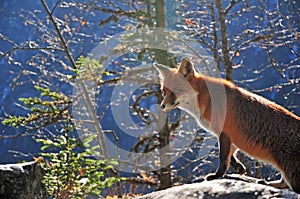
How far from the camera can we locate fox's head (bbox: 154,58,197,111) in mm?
2771

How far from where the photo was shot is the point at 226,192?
209cm

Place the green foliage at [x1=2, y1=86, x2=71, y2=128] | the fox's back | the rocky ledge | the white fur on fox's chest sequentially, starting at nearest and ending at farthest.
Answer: the rocky ledge
the fox's back
the white fur on fox's chest
the green foliage at [x1=2, y1=86, x2=71, y2=128]

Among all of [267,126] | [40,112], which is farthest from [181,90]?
[40,112]

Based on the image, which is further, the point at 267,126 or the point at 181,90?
the point at 181,90

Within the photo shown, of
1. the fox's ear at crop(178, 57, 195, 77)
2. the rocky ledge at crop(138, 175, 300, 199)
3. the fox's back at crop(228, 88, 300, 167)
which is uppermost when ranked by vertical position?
the fox's ear at crop(178, 57, 195, 77)

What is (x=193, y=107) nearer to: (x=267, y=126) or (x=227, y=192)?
(x=267, y=126)

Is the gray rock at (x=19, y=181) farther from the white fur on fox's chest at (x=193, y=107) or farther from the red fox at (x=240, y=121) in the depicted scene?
the white fur on fox's chest at (x=193, y=107)

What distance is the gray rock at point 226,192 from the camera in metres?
1.96

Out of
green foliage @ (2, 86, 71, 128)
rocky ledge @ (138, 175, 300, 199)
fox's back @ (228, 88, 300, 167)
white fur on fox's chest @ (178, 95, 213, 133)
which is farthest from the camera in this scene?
green foliage @ (2, 86, 71, 128)

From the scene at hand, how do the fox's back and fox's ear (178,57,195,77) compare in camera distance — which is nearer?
the fox's back

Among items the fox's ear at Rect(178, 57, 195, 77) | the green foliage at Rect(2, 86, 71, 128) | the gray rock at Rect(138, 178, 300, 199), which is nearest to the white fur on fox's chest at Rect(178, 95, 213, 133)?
the fox's ear at Rect(178, 57, 195, 77)

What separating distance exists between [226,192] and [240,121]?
2.22 ft

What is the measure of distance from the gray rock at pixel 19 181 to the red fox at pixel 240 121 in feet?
3.40

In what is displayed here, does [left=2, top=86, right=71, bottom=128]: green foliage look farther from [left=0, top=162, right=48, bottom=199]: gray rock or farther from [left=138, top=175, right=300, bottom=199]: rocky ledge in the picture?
[left=138, top=175, right=300, bottom=199]: rocky ledge
